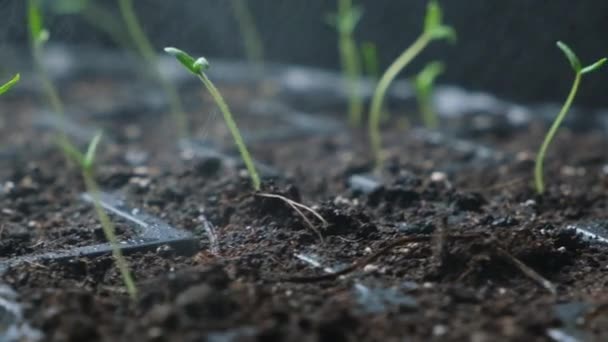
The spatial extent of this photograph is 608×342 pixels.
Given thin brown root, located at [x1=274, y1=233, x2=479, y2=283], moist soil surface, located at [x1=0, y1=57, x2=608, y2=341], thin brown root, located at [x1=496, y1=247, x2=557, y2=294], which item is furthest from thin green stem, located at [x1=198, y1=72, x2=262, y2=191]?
thin brown root, located at [x1=496, y1=247, x2=557, y2=294]

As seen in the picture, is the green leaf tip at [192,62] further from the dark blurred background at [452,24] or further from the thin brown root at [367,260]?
the dark blurred background at [452,24]

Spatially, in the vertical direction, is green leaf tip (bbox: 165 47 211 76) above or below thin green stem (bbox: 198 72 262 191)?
above

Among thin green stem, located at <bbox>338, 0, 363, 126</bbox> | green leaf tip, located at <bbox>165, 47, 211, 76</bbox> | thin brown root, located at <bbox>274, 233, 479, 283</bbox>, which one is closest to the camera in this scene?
thin brown root, located at <bbox>274, 233, 479, 283</bbox>

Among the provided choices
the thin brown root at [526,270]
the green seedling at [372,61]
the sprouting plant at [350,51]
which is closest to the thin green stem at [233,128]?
the thin brown root at [526,270]

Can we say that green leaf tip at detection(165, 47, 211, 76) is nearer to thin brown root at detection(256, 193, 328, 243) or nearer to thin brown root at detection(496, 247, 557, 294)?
thin brown root at detection(256, 193, 328, 243)

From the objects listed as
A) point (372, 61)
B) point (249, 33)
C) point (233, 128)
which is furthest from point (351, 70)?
point (233, 128)
